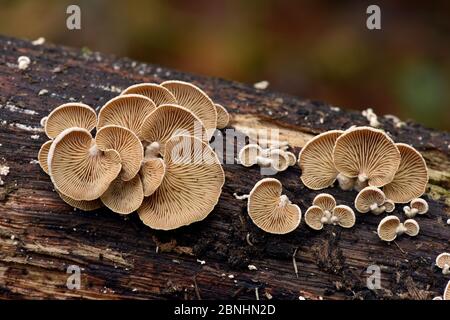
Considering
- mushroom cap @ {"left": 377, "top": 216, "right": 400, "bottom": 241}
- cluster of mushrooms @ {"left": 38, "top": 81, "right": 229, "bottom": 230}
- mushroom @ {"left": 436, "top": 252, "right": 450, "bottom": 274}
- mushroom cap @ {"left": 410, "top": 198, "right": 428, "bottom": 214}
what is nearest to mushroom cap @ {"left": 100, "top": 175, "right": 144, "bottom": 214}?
cluster of mushrooms @ {"left": 38, "top": 81, "right": 229, "bottom": 230}

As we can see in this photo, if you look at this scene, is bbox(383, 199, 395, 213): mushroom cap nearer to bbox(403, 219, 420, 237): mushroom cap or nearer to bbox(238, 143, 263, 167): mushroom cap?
bbox(403, 219, 420, 237): mushroom cap

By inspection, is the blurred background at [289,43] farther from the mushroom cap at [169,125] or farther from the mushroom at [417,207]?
the mushroom cap at [169,125]

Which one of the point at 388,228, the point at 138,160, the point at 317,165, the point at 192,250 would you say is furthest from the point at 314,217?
the point at 138,160

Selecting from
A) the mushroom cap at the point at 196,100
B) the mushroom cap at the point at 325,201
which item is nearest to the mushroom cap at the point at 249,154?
the mushroom cap at the point at 196,100

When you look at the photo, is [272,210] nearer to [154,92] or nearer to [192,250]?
[192,250]

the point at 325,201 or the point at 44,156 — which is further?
the point at 325,201

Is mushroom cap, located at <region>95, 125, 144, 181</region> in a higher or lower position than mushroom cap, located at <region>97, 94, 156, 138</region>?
lower
